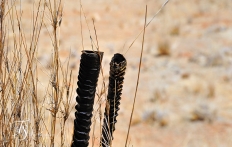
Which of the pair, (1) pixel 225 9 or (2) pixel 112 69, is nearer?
(2) pixel 112 69

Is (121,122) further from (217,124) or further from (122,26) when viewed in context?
(122,26)

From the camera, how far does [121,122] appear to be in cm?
659

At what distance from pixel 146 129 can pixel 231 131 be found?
125cm

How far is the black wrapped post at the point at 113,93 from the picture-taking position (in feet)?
5.74

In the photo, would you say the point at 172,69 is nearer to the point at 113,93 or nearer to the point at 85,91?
the point at 113,93

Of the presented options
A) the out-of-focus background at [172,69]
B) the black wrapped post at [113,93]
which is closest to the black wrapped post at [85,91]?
the black wrapped post at [113,93]

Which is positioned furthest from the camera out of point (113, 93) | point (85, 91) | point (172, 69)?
point (172, 69)

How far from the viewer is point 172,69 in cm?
901

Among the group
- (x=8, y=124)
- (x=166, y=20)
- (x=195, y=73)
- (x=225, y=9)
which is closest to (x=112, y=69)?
(x=8, y=124)

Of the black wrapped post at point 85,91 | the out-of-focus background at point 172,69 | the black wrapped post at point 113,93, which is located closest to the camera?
the black wrapped post at point 85,91

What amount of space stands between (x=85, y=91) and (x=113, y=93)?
188mm

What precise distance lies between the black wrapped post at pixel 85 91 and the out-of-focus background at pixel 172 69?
0.74 ft

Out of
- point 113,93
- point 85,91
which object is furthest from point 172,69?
point 85,91

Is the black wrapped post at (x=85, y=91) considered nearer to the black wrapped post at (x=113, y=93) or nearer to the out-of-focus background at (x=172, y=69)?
the black wrapped post at (x=113, y=93)
